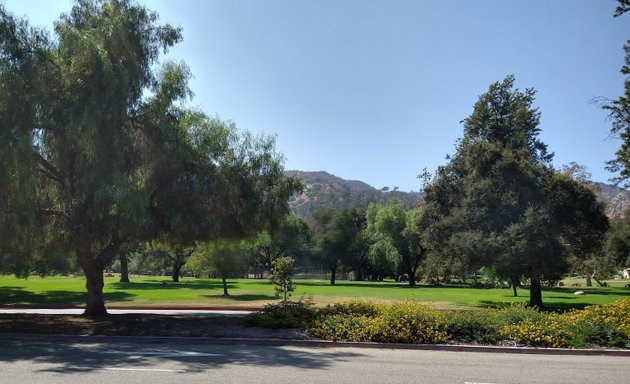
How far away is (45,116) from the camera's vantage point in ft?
54.7

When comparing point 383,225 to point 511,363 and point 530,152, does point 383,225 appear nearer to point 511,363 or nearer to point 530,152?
point 530,152

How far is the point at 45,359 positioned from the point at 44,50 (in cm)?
1070

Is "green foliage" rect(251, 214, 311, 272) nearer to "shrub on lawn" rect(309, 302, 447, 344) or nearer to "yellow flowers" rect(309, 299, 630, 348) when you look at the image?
"shrub on lawn" rect(309, 302, 447, 344)

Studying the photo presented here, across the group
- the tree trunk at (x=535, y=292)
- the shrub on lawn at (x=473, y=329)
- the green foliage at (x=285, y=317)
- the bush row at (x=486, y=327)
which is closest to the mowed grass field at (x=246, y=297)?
the tree trunk at (x=535, y=292)

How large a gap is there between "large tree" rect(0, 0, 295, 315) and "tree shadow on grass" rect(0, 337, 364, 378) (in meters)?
4.20

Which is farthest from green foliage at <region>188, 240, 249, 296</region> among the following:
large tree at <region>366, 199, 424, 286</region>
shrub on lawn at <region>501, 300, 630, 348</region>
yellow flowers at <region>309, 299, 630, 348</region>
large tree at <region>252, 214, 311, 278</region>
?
large tree at <region>252, 214, 311, 278</region>

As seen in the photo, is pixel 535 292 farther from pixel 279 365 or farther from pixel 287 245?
pixel 287 245

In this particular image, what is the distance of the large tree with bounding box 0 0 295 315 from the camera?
16312mm

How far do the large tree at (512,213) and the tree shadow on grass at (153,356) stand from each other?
62.3ft

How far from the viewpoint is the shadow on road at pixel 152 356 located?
11047 mm

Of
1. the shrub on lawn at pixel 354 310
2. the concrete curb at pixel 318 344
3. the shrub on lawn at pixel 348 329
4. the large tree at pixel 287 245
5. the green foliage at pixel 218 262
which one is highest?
the large tree at pixel 287 245

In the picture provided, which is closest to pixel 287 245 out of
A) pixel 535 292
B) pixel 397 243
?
pixel 397 243

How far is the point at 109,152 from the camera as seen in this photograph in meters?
17.0

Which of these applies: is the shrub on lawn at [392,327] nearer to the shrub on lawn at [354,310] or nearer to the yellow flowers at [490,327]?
the yellow flowers at [490,327]
